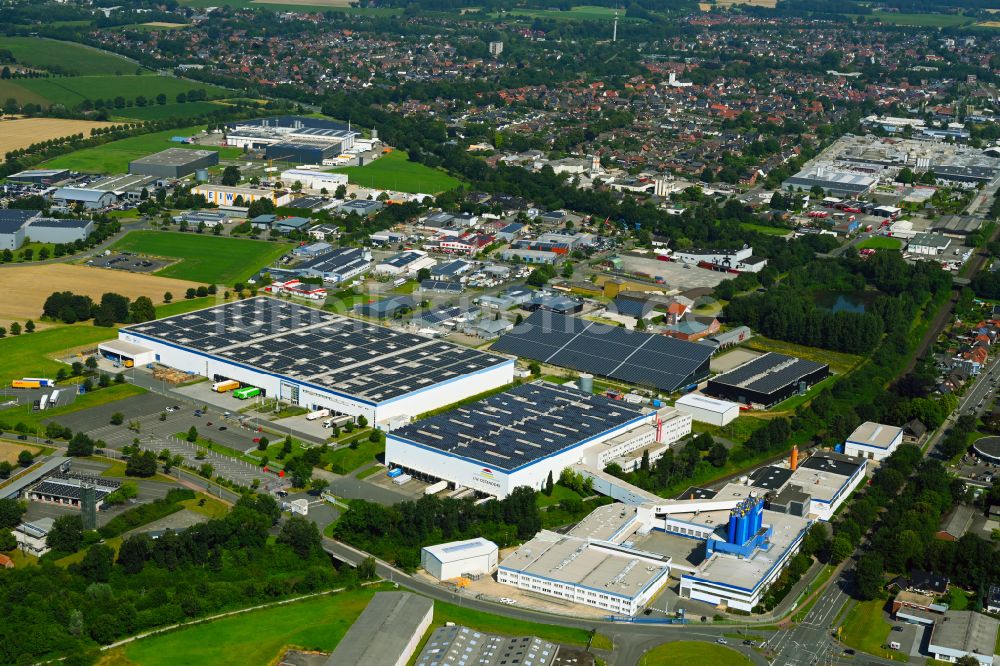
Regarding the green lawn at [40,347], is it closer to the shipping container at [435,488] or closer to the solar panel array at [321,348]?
the solar panel array at [321,348]

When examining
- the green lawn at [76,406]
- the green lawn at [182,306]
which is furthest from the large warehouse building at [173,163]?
the green lawn at [76,406]

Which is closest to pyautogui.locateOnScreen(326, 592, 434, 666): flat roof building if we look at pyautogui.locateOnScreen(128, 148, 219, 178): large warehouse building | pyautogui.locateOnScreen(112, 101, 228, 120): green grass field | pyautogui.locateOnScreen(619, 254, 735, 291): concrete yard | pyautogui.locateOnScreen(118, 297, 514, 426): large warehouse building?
pyautogui.locateOnScreen(118, 297, 514, 426): large warehouse building

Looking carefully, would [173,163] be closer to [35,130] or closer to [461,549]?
[35,130]

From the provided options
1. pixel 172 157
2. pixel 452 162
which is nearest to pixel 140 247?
pixel 172 157

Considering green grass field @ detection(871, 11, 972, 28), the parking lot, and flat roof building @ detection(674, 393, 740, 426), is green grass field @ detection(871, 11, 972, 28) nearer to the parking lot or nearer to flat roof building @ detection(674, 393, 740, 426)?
the parking lot

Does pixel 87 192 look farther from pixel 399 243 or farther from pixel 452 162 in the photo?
pixel 452 162
